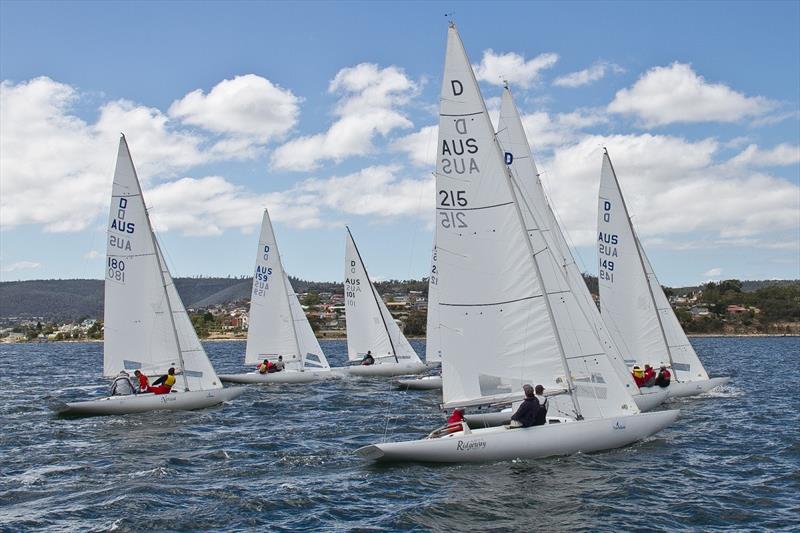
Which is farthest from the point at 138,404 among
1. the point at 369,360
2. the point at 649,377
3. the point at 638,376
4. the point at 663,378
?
the point at 369,360

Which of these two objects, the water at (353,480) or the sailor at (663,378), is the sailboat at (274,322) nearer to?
the water at (353,480)

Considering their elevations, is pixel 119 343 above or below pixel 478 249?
below

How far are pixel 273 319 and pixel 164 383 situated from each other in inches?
476

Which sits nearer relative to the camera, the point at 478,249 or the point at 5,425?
the point at 478,249

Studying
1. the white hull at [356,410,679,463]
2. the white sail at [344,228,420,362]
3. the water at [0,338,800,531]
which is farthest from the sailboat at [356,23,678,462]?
the white sail at [344,228,420,362]

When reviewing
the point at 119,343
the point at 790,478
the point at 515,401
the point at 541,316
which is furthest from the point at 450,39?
the point at 119,343

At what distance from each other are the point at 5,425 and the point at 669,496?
1777cm

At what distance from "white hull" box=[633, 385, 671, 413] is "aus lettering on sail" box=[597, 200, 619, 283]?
4558 mm

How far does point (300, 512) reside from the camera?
40.8 feet

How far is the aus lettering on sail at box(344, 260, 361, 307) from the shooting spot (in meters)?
40.0

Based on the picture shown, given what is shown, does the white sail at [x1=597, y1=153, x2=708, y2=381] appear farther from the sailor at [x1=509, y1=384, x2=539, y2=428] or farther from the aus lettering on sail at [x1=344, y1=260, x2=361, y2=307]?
the aus lettering on sail at [x1=344, y1=260, x2=361, y2=307]

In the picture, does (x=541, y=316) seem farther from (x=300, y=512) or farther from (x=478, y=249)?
(x=300, y=512)

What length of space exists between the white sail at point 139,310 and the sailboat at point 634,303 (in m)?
13.4

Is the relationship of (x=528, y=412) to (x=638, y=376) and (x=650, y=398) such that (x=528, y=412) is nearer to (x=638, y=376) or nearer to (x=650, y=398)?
(x=650, y=398)
